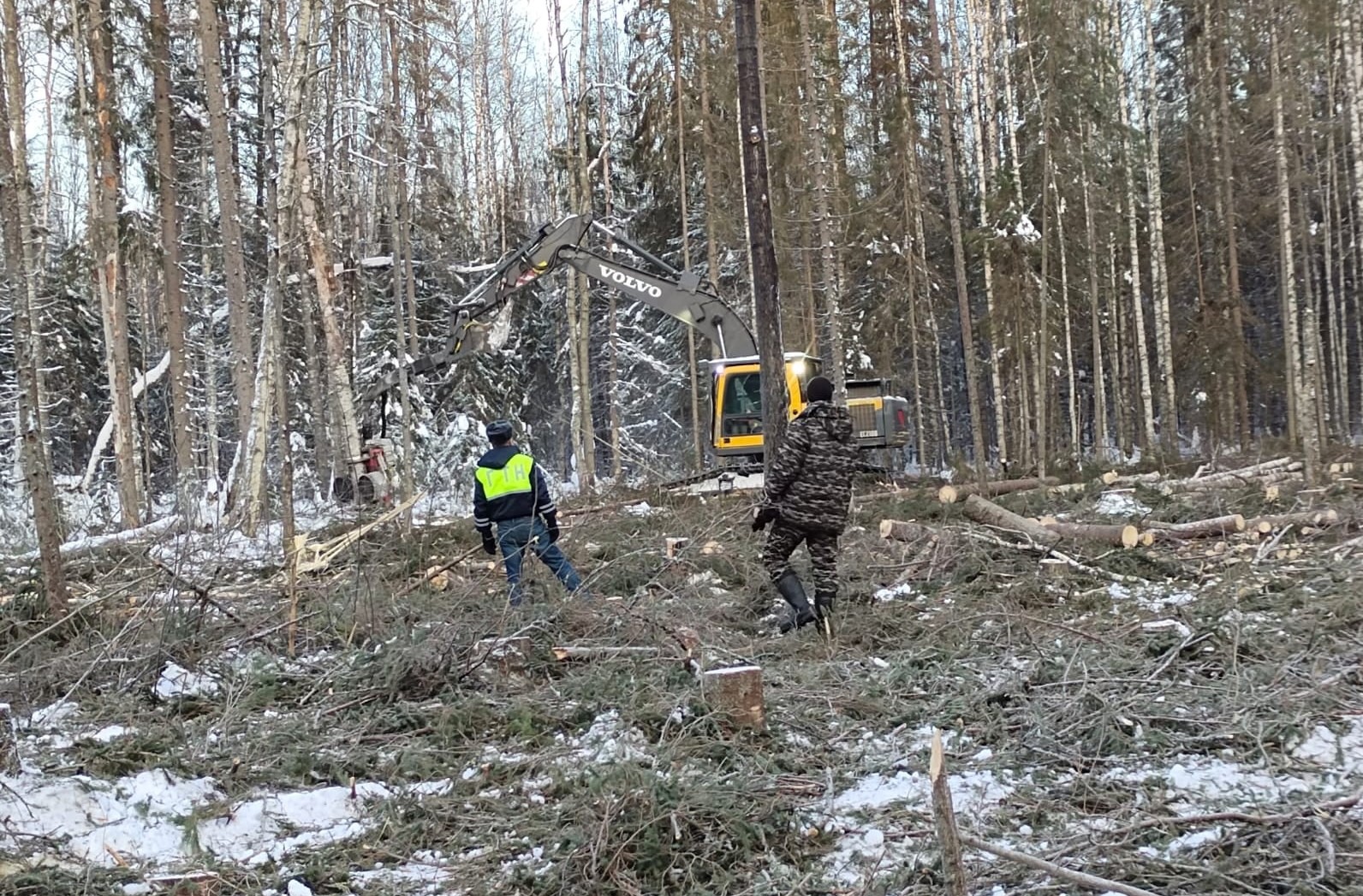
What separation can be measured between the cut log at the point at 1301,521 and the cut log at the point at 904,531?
9.81 feet

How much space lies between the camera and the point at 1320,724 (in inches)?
168

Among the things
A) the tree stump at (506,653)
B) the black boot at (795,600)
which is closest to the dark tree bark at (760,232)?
the black boot at (795,600)

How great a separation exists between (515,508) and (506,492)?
15 cm

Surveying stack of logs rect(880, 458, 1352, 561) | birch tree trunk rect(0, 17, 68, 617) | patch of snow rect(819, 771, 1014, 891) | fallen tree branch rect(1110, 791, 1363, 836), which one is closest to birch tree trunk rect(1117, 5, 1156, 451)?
stack of logs rect(880, 458, 1352, 561)

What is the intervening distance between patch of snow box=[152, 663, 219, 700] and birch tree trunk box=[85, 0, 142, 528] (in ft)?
32.0

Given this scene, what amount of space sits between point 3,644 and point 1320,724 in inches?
317

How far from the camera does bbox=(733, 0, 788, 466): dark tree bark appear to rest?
8.90 m

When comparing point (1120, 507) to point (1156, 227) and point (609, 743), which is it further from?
point (1156, 227)

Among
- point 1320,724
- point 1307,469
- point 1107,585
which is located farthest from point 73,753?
point 1307,469

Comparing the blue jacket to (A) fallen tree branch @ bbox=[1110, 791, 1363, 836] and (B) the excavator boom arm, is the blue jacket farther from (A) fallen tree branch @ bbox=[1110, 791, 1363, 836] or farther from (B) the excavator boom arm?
(B) the excavator boom arm

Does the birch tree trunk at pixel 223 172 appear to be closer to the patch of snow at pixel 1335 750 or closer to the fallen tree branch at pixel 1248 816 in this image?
the fallen tree branch at pixel 1248 816

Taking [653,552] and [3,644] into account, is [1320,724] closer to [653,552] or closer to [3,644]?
[653,552]

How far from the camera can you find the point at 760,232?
29.6 feet

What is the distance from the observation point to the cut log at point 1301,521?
8906 mm
